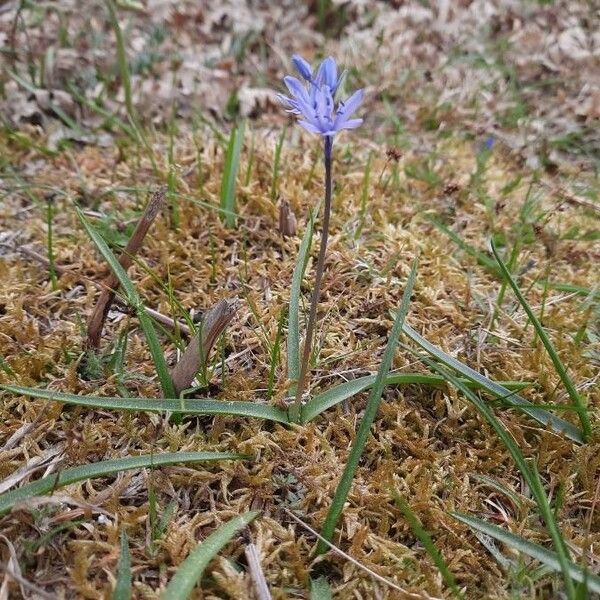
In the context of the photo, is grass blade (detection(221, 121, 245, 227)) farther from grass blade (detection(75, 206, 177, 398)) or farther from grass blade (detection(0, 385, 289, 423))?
grass blade (detection(0, 385, 289, 423))

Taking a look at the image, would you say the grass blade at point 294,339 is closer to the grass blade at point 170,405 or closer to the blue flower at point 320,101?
the grass blade at point 170,405

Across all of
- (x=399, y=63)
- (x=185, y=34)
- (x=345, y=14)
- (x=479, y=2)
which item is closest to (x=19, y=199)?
(x=185, y=34)

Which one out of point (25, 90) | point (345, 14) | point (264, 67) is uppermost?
point (345, 14)

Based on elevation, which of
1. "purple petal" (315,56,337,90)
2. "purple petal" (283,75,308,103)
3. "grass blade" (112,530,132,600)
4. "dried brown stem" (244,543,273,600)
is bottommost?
"dried brown stem" (244,543,273,600)

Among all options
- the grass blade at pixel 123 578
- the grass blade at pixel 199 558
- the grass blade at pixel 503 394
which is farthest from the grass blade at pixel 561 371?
the grass blade at pixel 123 578

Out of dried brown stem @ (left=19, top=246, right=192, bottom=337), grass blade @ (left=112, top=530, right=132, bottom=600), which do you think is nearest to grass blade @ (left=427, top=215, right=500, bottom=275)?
dried brown stem @ (left=19, top=246, right=192, bottom=337)

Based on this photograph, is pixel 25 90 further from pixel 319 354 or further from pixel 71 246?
pixel 319 354
